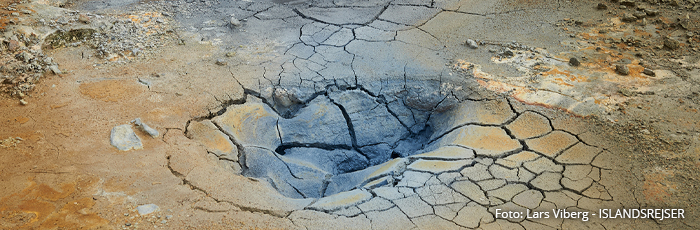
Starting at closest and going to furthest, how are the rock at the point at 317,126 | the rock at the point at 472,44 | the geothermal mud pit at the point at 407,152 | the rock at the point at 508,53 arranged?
the geothermal mud pit at the point at 407,152 < the rock at the point at 317,126 < the rock at the point at 508,53 < the rock at the point at 472,44

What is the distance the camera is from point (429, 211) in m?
2.72

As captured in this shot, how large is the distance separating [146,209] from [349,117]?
78.6 inches

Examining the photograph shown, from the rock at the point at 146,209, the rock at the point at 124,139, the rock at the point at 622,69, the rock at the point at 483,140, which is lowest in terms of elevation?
the rock at the point at 483,140

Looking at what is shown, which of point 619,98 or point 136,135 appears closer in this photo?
point 136,135

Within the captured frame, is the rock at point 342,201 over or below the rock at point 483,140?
below

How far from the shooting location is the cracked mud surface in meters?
2.71

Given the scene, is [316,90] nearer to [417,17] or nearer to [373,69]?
[373,69]

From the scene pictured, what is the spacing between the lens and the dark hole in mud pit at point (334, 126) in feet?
12.1

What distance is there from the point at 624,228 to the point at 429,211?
115 centimetres

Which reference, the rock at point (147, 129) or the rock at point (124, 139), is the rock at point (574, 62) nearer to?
the rock at point (147, 129)

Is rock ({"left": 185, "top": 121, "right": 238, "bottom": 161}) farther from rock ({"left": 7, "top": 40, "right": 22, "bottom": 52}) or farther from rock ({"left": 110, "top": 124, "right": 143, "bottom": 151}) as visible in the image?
rock ({"left": 7, "top": 40, "right": 22, "bottom": 52})

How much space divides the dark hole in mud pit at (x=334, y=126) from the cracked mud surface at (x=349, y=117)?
1 centimetres

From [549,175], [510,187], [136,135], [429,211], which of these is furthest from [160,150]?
[549,175]

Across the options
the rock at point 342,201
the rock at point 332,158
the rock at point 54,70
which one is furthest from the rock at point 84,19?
the rock at point 342,201
